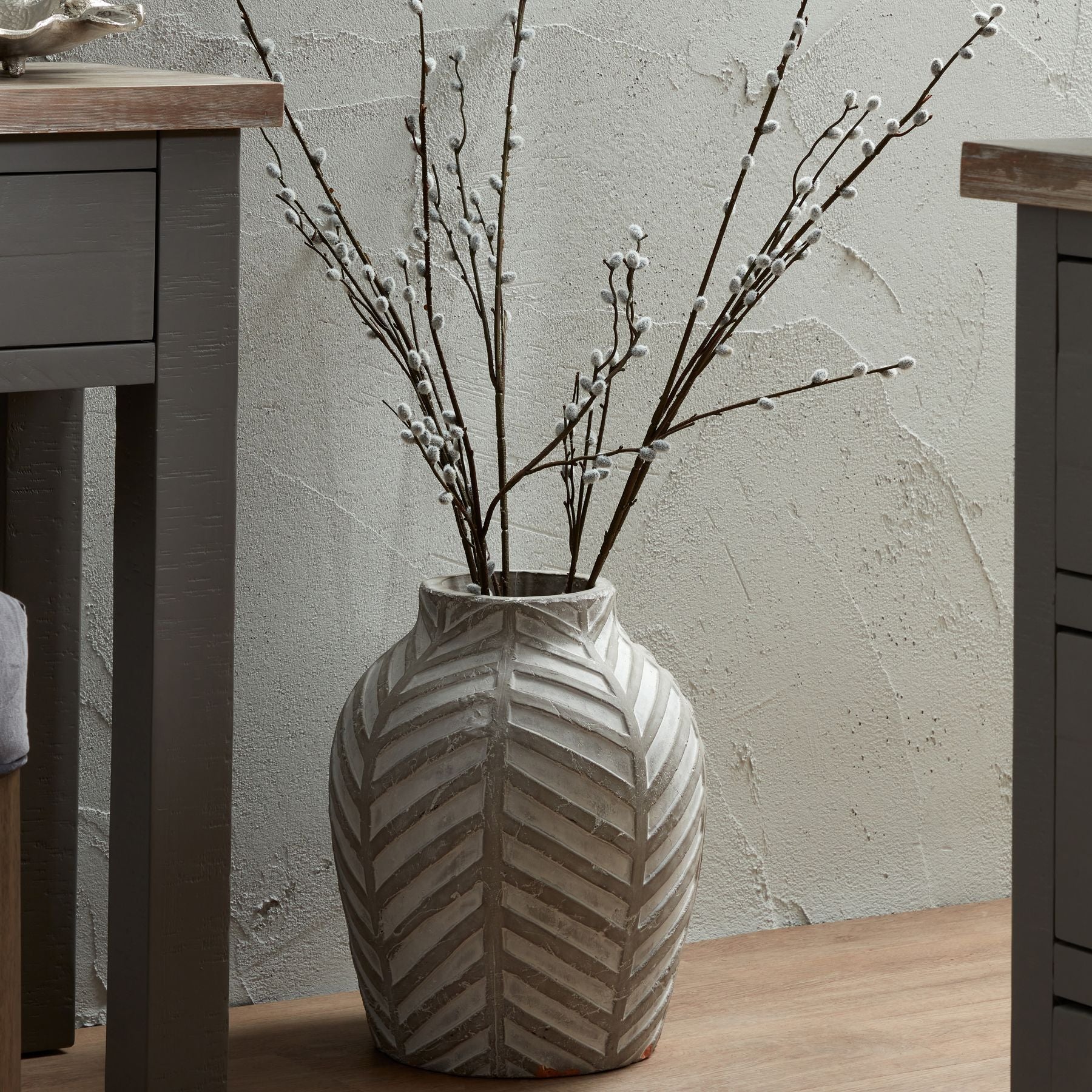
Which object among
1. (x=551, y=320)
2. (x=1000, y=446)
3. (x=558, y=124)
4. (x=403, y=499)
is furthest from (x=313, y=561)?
(x=1000, y=446)

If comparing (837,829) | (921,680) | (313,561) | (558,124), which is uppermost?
(558,124)

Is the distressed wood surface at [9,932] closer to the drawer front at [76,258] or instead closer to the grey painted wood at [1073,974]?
the drawer front at [76,258]

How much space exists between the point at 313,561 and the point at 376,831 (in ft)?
1.07

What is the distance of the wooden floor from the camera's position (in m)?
1.56

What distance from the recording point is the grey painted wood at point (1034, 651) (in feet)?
3.75

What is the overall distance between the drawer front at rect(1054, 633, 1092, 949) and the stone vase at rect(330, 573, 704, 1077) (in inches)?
16.6

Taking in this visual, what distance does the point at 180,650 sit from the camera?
1301 mm

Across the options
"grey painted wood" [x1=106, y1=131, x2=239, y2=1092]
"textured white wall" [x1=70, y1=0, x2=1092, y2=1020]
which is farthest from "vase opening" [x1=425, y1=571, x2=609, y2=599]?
"grey painted wood" [x1=106, y1=131, x2=239, y2=1092]

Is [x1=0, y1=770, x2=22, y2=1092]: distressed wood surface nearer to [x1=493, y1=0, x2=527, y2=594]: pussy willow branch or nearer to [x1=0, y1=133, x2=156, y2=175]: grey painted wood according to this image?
[x1=0, y1=133, x2=156, y2=175]: grey painted wood

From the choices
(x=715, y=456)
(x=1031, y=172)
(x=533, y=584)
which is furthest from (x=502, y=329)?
(x=1031, y=172)

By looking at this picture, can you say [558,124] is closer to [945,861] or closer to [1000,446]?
[1000,446]

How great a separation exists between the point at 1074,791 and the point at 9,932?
74 cm

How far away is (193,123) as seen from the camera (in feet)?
3.99

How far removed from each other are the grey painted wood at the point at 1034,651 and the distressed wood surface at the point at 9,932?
27.4 inches
